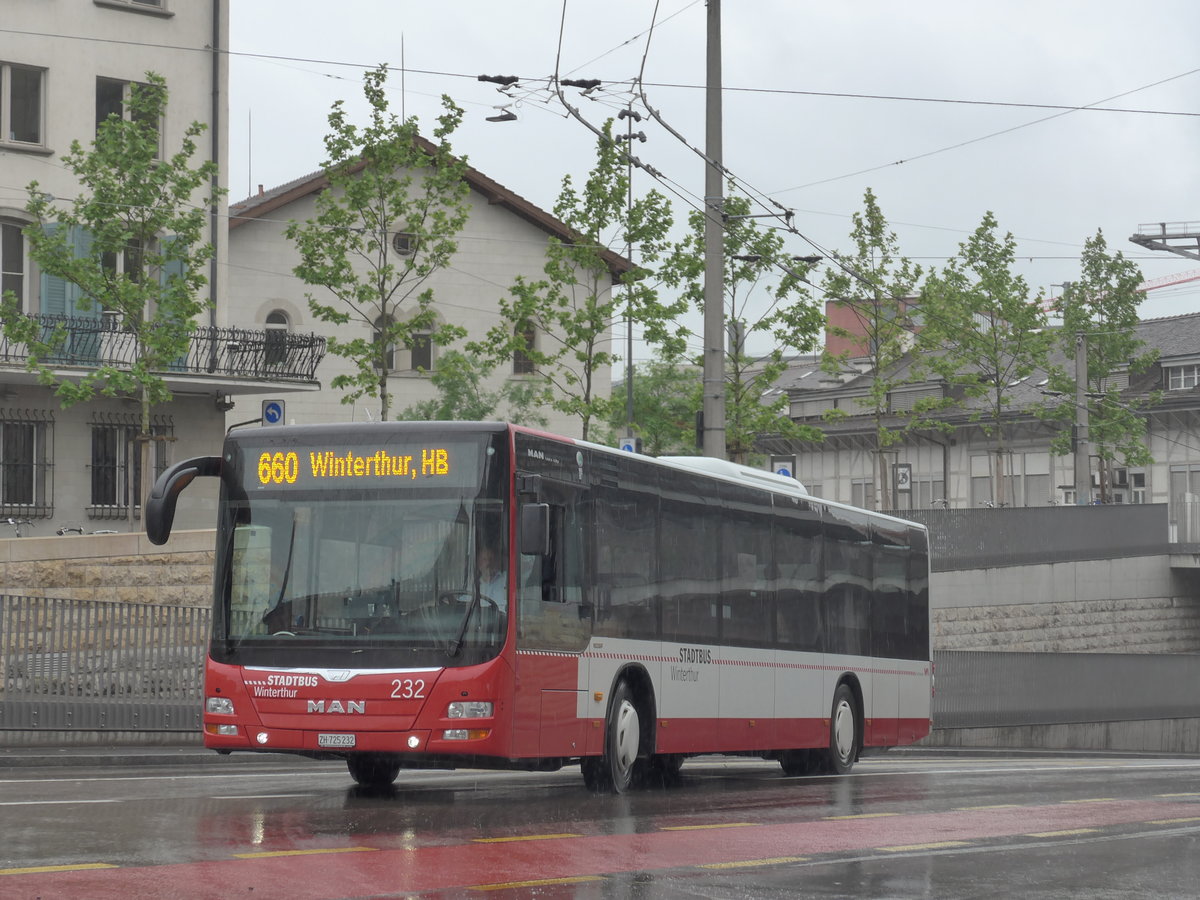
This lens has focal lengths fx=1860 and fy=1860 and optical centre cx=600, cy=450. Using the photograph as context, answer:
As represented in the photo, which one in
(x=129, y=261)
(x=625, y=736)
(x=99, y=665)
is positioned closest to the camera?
(x=625, y=736)

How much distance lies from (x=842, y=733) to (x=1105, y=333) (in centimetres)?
3655

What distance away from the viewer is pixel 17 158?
34.7 metres

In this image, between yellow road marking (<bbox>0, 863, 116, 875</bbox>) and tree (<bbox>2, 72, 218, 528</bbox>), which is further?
tree (<bbox>2, 72, 218, 528</bbox>)

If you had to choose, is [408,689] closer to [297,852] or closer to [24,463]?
[297,852]

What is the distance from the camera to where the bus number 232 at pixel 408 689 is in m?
13.2

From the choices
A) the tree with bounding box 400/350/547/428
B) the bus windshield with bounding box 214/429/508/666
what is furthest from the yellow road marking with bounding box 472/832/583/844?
the tree with bounding box 400/350/547/428

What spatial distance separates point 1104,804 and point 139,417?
81.5 feet

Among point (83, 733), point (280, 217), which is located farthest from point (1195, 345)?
point (83, 733)

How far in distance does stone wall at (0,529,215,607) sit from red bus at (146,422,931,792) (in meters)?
10.6

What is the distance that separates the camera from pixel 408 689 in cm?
1319

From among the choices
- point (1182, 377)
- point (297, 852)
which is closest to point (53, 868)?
point (297, 852)

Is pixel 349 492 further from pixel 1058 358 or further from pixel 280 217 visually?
pixel 1058 358

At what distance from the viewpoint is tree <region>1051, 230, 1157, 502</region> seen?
53812mm

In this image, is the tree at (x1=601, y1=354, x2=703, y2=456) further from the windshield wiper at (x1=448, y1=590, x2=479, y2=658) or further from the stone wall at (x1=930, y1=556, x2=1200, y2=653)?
the windshield wiper at (x1=448, y1=590, x2=479, y2=658)
